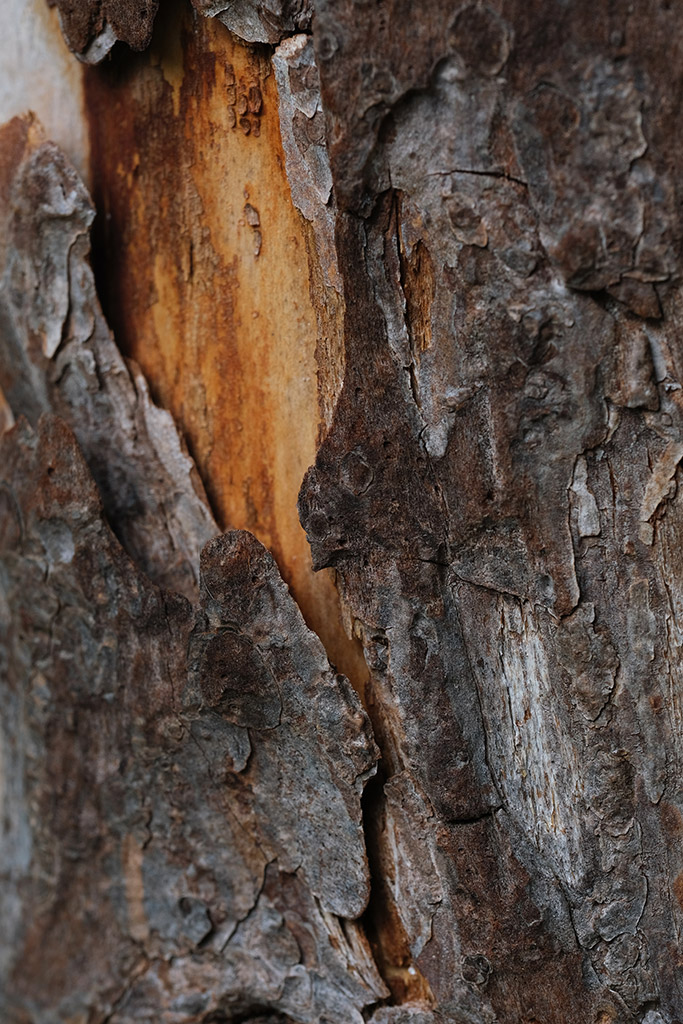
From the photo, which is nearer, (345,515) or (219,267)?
(345,515)

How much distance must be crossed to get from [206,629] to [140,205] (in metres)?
0.63

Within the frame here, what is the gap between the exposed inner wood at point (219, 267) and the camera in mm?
1144

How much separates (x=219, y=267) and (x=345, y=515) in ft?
1.35

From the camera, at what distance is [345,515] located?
1.06 meters

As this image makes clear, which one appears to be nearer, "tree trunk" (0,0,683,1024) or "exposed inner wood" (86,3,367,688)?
"tree trunk" (0,0,683,1024)

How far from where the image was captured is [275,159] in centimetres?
112

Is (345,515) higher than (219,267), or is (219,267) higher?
(219,267)

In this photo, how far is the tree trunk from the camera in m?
0.91

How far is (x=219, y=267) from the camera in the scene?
1217 millimetres

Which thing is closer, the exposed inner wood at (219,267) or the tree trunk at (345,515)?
the tree trunk at (345,515)

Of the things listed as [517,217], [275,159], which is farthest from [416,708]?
[275,159]

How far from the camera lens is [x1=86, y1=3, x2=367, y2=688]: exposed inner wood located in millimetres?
1144

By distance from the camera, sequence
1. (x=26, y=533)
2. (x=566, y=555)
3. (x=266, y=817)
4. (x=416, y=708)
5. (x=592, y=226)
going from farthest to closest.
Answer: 1. (x=26, y=533)
2. (x=266, y=817)
3. (x=416, y=708)
4. (x=566, y=555)
5. (x=592, y=226)

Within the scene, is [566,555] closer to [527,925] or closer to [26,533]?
[527,925]
